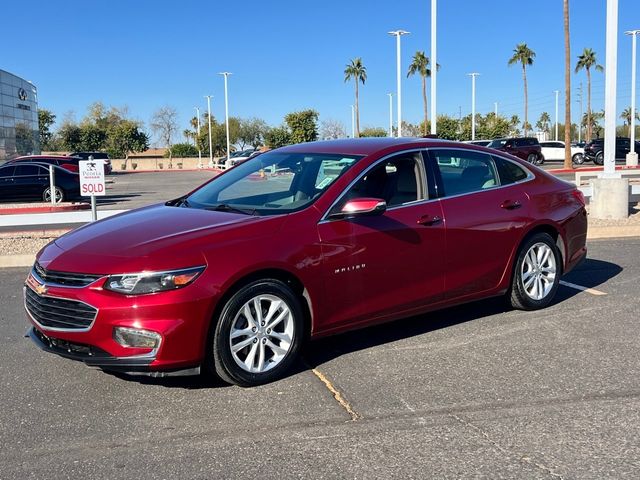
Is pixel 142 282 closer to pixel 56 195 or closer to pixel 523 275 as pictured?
pixel 523 275

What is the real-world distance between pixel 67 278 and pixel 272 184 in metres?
2.03

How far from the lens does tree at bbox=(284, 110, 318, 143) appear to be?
66.8m

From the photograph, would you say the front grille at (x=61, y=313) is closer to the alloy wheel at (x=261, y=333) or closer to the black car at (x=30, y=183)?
the alloy wheel at (x=261, y=333)

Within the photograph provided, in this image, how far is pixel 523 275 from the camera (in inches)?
244

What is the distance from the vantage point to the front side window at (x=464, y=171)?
5.70m

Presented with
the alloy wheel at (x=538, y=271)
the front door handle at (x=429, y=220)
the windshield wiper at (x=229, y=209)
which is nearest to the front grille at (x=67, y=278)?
the windshield wiper at (x=229, y=209)

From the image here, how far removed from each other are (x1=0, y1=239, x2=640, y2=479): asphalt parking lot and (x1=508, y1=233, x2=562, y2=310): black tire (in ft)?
1.35

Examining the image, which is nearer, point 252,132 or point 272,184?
point 272,184

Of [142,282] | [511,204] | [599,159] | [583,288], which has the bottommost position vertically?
[583,288]

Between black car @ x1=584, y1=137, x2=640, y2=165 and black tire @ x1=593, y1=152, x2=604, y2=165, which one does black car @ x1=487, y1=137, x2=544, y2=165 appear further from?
black car @ x1=584, y1=137, x2=640, y2=165

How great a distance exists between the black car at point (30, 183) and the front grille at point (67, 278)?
60.8ft

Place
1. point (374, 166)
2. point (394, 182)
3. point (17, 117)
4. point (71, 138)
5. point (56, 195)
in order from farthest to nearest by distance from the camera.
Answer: point (71, 138) < point (17, 117) < point (56, 195) < point (394, 182) < point (374, 166)

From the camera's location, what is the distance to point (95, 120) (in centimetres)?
9319

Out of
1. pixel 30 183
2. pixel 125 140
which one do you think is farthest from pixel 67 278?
pixel 125 140
